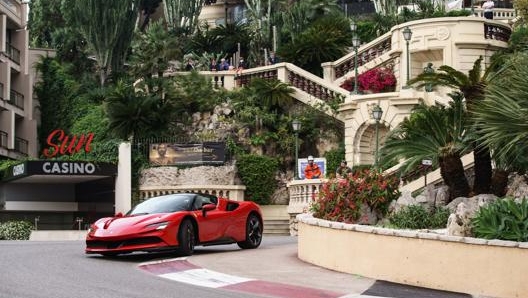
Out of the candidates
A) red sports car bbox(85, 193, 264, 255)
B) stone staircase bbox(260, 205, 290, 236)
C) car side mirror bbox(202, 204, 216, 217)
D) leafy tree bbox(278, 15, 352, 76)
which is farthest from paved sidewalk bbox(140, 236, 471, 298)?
leafy tree bbox(278, 15, 352, 76)

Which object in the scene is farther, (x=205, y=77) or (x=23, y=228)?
(x=205, y=77)

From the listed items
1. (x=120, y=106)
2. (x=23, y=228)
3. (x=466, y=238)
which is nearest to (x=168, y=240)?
(x=466, y=238)

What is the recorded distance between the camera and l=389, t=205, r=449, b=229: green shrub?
17.5 metres

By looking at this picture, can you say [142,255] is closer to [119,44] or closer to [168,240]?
[168,240]

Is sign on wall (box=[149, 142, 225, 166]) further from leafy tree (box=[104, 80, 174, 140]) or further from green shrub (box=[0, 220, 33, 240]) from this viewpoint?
green shrub (box=[0, 220, 33, 240])

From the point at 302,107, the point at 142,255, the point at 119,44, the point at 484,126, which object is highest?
the point at 119,44

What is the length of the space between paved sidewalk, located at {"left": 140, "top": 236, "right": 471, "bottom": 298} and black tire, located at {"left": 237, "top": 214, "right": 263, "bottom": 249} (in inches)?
66.8

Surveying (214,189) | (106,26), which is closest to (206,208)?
(214,189)

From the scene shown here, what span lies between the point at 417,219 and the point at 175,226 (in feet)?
13.9

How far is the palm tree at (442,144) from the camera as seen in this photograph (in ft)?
65.8

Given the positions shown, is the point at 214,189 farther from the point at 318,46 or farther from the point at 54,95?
the point at 54,95

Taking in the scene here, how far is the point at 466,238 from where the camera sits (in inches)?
542

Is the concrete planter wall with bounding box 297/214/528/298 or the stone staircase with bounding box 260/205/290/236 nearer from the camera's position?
the concrete planter wall with bounding box 297/214/528/298

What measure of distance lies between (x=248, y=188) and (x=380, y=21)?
15.0 metres
